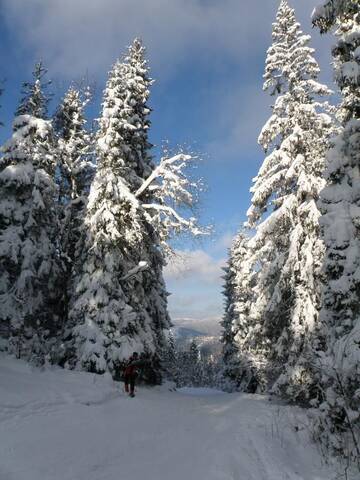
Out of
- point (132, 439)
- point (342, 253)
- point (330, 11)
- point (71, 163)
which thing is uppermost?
point (71, 163)

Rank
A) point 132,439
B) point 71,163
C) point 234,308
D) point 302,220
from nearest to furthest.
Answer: point 132,439
point 302,220
point 71,163
point 234,308

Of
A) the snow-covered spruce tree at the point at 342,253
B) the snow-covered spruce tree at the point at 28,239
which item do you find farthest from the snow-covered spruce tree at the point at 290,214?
the snow-covered spruce tree at the point at 28,239

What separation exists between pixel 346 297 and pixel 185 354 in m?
76.0

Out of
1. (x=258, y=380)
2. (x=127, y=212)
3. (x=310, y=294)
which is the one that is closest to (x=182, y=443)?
(x=310, y=294)

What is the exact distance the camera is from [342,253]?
10430 mm

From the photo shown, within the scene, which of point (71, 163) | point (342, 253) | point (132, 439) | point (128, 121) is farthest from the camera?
point (71, 163)

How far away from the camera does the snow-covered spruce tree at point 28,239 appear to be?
20625 mm

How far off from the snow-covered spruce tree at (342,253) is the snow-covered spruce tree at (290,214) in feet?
16.6

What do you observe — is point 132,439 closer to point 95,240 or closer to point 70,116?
point 95,240

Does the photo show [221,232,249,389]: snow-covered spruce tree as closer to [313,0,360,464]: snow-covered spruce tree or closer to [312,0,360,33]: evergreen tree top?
[313,0,360,464]: snow-covered spruce tree

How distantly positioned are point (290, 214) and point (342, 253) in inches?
289

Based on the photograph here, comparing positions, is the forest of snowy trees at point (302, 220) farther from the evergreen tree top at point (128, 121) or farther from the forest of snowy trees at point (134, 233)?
the evergreen tree top at point (128, 121)

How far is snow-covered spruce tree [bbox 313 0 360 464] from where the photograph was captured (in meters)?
8.95

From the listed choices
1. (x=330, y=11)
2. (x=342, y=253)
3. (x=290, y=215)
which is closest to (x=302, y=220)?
(x=290, y=215)
